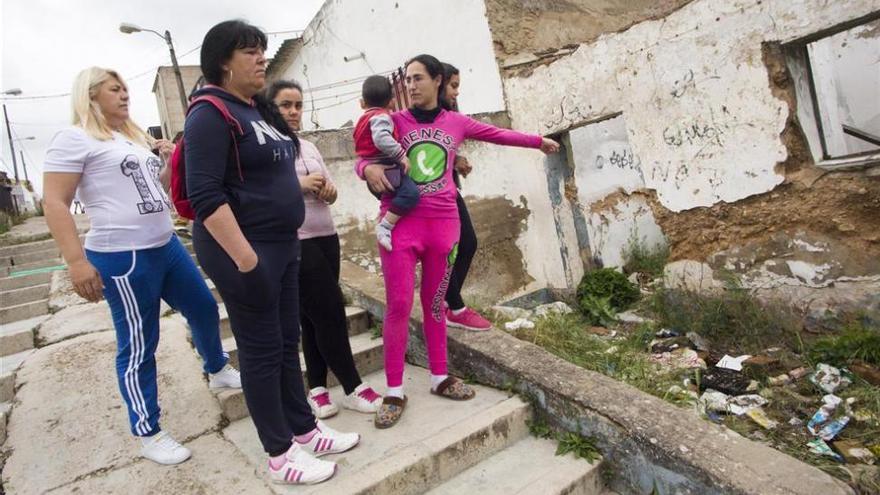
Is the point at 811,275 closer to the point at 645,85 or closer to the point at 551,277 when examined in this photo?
the point at 645,85

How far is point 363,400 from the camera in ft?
8.55

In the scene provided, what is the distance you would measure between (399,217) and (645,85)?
11.4 feet

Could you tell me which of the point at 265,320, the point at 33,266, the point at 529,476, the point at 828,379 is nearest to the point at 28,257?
the point at 33,266

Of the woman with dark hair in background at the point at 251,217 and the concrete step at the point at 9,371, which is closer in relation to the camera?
the woman with dark hair in background at the point at 251,217

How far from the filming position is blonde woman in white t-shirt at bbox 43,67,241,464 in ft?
6.54

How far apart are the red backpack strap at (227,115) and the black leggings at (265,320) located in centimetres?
31

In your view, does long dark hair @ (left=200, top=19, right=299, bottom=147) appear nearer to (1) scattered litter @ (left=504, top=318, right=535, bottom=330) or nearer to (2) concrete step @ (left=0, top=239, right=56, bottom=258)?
(1) scattered litter @ (left=504, top=318, right=535, bottom=330)

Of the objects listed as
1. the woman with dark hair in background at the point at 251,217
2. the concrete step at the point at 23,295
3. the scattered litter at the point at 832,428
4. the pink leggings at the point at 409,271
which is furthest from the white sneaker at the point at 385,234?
the concrete step at the point at 23,295

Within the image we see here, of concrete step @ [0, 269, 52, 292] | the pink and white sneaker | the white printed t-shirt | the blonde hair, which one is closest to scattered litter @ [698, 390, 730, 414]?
the pink and white sneaker

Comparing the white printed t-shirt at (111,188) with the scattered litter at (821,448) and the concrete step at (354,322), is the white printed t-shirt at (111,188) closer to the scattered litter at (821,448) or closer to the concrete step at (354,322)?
the concrete step at (354,322)

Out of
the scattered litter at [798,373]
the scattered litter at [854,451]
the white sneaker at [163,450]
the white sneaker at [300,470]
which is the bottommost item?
the scattered litter at [854,451]

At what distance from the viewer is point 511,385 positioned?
2.72 meters

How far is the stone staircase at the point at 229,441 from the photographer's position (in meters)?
2.12

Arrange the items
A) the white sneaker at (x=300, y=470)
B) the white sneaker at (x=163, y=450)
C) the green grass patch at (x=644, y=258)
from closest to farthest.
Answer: the white sneaker at (x=300, y=470)
the white sneaker at (x=163, y=450)
the green grass patch at (x=644, y=258)
